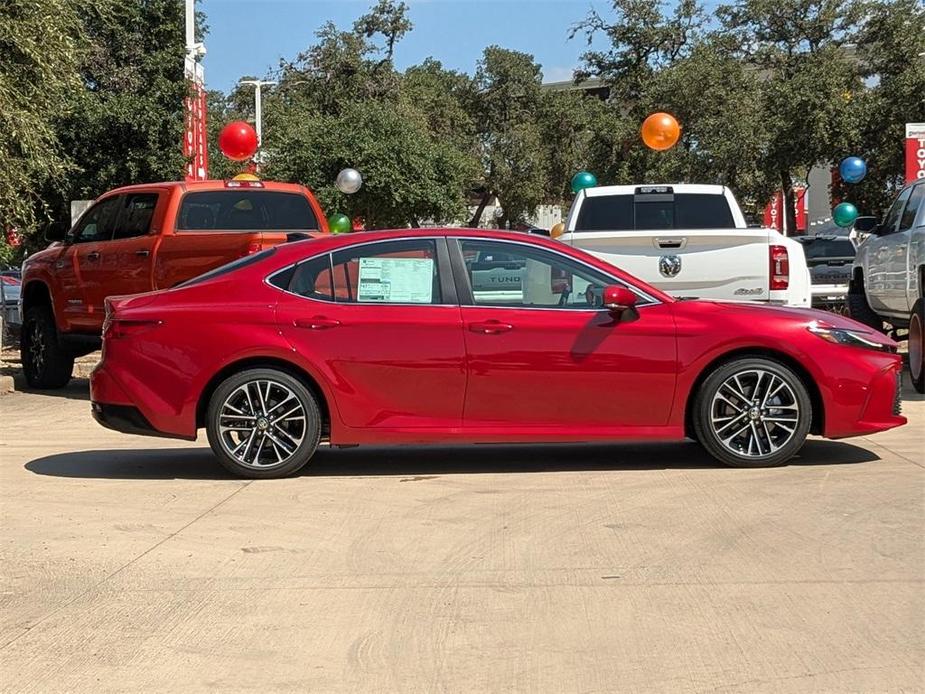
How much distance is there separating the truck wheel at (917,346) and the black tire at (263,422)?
21.2ft

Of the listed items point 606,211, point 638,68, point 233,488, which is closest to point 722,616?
point 233,488

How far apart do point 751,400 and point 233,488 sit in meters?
3.24

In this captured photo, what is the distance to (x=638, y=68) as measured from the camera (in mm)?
46719

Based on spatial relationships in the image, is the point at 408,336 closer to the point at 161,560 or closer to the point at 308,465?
the point at 308,465

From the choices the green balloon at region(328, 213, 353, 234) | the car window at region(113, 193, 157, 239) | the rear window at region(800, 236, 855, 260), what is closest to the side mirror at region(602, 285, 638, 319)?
the car window at region(113, 193, 157, 239)

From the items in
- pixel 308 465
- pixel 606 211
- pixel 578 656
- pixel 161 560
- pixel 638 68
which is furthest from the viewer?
pixel 638 68

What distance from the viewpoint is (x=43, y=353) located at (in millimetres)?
14438

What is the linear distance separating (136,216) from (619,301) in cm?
734

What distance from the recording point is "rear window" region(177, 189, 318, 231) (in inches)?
515

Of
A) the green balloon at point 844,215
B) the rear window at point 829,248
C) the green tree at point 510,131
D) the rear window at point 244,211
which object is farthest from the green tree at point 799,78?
the rear window at point 244,211

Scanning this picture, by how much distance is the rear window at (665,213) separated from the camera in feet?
42.1

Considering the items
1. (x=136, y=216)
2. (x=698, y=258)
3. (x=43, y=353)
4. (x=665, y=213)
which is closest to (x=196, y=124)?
(x=43, y=353)

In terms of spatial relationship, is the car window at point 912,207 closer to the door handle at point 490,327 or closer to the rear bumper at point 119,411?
the door handle at point 490,327

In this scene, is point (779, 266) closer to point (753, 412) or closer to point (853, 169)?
point (753, 412)
